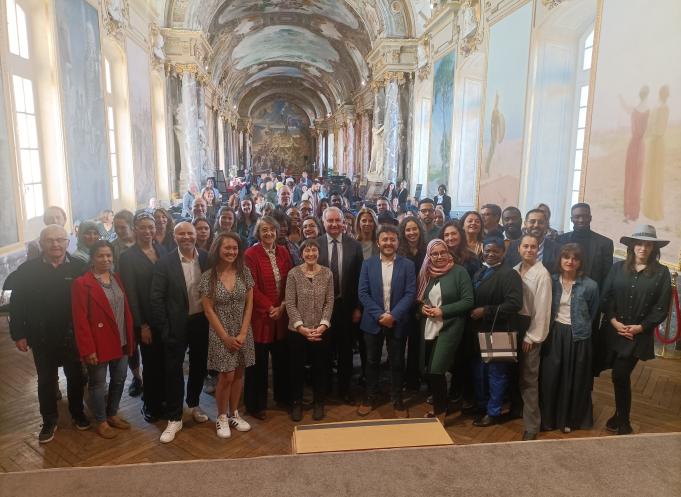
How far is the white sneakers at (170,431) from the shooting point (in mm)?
3660

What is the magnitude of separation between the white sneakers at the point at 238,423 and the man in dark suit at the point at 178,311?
42cm

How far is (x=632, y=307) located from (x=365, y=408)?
7.76ft

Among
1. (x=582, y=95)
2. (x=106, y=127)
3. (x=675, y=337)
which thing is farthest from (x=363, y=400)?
(x=106, y=127)

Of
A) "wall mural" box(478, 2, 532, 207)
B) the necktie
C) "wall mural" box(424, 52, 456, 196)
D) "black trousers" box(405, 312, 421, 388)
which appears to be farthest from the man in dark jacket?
"wall mural" box(424, 52, 456, 196)

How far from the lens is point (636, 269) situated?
3.62 meters

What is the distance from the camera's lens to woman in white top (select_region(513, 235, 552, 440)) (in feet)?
11.8

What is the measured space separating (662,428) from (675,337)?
5.61ft

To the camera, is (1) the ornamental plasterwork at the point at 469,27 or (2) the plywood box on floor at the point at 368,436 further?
→ (1) the ornamental plasterwork at the point at 469,27

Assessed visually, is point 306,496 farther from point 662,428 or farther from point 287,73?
point 287,73

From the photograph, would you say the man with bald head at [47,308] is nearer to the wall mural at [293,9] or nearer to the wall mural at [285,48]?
the wall mural at [293,9]

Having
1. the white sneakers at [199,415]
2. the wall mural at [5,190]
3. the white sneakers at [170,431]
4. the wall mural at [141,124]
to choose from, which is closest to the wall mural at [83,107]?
the wall mural at [5,190]

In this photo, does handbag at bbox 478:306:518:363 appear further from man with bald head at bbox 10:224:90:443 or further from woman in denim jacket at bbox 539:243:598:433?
man with bald head at bbox 10:224:90:443

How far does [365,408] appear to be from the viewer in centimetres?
418

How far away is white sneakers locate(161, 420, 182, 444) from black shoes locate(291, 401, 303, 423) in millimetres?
949
